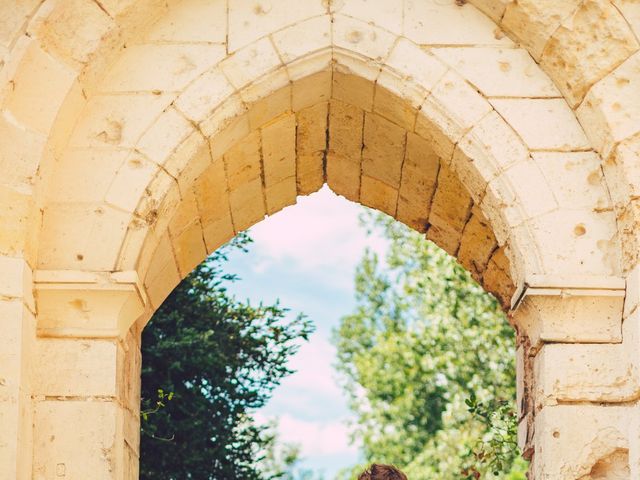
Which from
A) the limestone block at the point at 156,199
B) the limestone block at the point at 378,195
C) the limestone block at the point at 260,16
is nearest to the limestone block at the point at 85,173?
the limestone block at the point at 156,199

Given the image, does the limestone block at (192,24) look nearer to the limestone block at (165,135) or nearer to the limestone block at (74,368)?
the limestone block at (165,135)

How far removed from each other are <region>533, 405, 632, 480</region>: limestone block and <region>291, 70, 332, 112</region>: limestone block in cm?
181

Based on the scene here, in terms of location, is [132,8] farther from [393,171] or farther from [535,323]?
[535,323]

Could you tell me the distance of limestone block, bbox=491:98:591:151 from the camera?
5.20m

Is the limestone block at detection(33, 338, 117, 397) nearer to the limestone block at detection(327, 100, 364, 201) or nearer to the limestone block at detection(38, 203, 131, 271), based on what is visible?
the limestone block at detection(38, 203, 131, 271)

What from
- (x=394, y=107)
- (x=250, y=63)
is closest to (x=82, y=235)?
(x=250, y=63)

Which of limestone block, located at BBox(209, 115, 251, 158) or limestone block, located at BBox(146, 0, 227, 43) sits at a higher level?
limestone block, located at BBox(146, 0, 227, 43)

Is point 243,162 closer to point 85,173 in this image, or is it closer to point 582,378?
point 85,173

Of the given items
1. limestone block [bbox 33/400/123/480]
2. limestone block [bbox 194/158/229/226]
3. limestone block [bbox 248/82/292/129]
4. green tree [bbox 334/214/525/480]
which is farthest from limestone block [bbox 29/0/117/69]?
green tree [bbox 334/214/525/480]

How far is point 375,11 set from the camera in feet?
17.6

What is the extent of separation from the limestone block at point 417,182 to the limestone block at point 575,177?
2.48ft

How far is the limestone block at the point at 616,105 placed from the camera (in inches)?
199

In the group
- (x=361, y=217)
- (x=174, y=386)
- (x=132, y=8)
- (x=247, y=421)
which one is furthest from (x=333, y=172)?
(x=361, y=217)

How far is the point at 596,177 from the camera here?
515 cm
